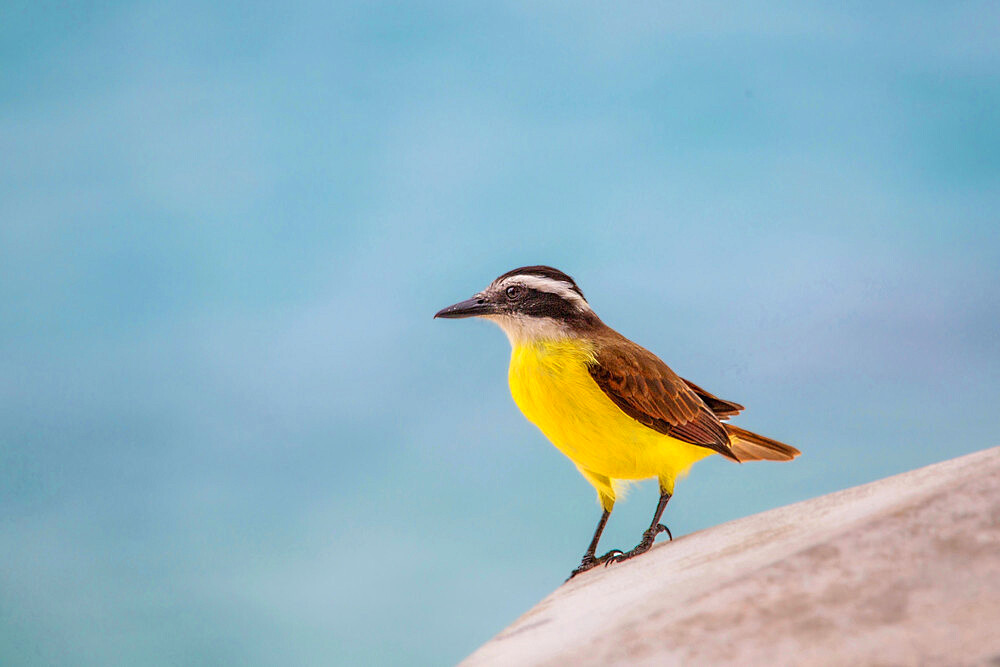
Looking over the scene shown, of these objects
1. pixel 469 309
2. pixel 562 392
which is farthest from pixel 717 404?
pixel 469 309

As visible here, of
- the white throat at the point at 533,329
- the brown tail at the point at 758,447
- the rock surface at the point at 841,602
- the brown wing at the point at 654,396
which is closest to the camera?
the rock surface at the point at 841,602

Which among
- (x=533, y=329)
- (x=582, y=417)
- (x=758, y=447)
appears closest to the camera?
(x=582, y=417)

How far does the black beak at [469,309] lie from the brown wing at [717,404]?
894mm

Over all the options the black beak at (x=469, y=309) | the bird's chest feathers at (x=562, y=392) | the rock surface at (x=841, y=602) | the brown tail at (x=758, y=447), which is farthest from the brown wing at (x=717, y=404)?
the rock surface at (x=841, y=602)

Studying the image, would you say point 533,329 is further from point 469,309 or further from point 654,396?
point 654,396

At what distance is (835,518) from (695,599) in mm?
596

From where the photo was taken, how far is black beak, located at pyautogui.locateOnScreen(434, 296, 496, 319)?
337 cm

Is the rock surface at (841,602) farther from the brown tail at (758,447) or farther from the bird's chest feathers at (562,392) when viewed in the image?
the brown tail at (758,447)

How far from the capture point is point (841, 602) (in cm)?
156

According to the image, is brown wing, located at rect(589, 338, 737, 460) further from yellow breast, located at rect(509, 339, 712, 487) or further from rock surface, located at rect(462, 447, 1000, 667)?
rock surface, located at rect(462, 447, 1000, 667)

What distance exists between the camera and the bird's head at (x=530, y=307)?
3.37 meters

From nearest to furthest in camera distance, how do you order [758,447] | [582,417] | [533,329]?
[582,417] → [533,329] → [758,447]

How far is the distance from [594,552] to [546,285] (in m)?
1.06

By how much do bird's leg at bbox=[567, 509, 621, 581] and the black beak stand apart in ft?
3.05
